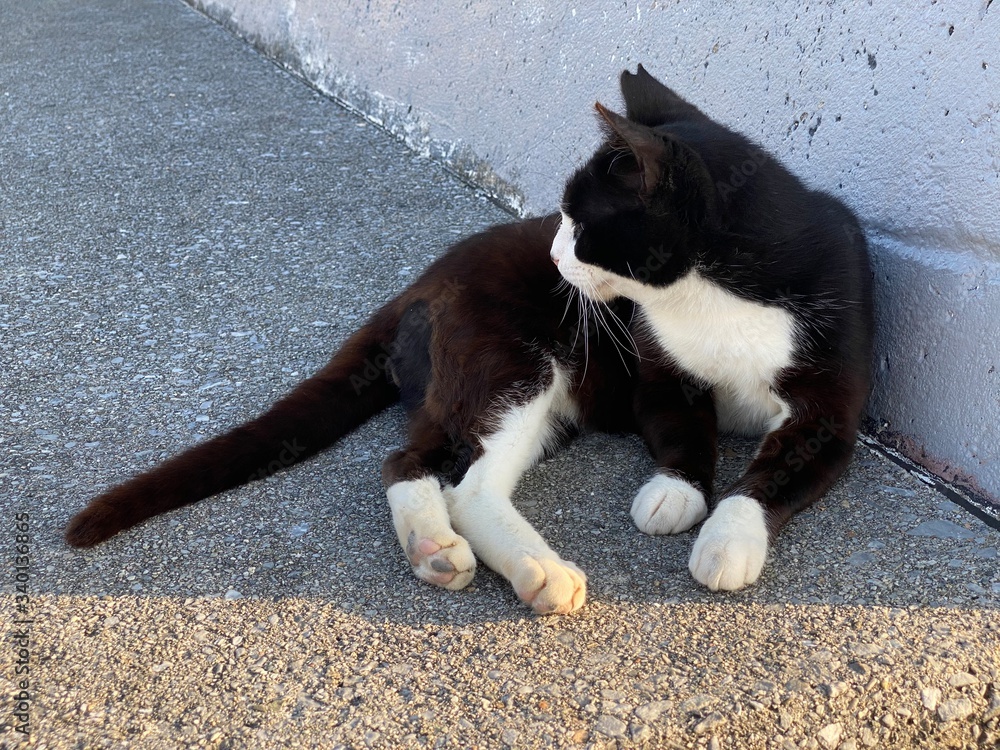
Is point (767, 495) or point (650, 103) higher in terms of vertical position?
point (650, 103)

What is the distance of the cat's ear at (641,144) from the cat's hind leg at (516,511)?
67 centimetres

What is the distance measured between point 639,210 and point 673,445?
2.19 ft

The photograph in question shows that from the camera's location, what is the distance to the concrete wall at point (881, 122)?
96.8 inches

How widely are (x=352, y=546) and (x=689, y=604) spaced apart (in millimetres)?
798

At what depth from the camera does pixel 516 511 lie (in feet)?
7.79

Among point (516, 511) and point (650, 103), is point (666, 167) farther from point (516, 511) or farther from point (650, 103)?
point (516, 511)

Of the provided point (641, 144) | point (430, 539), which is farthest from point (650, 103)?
point (430, 539)

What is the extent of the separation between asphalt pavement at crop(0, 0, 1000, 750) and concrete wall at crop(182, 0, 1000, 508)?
27 cm

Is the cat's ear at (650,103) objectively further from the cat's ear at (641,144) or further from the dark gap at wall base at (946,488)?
the dark gap at wall base at (946,488)

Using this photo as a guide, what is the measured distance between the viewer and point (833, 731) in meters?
1.87

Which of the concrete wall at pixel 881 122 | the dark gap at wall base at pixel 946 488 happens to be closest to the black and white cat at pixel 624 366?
the concrete wall at pixel 881 122

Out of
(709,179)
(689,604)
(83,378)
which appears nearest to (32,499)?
(83,378)

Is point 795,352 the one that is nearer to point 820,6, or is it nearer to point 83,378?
point 820,6

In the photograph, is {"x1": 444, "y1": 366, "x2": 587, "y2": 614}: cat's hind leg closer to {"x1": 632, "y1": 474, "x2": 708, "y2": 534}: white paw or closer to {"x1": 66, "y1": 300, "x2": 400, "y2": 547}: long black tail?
{"x1": 632, "y1": 474, "x2": 708, "y2": 534}: white paw
